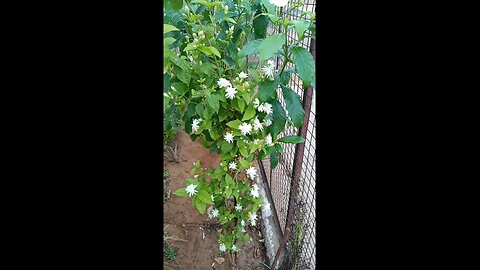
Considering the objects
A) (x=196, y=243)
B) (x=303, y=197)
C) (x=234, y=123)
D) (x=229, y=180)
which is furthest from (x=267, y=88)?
(x=196, y=243)

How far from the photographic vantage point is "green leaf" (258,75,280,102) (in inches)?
45.9

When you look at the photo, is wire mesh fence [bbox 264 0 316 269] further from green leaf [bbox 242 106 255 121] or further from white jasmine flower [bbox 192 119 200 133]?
white jasmine flower [bbox 192 119 200 133]

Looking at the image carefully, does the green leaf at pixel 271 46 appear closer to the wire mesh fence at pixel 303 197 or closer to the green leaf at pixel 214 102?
the green leaf at pixel 214 102

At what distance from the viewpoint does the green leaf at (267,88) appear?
117 centimetres

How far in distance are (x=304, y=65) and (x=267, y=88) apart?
0.21 metres

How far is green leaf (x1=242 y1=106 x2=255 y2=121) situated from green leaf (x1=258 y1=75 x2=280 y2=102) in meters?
0.11

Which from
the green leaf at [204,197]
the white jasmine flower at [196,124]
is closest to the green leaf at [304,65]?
the white jasmine flower at [196,124]

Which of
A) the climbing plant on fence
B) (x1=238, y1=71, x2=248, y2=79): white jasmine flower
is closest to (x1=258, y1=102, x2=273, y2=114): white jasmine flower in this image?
the climbing plant on fence

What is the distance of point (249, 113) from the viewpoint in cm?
128

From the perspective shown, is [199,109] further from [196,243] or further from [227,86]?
[196,243]
